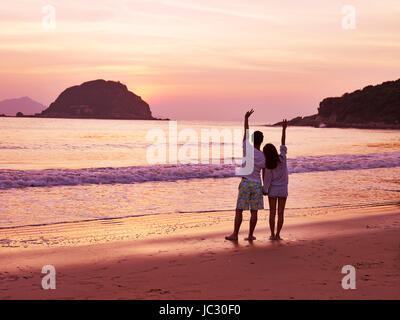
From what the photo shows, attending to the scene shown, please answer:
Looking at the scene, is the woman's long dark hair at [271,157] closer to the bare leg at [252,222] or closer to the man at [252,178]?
the man at [252,178]

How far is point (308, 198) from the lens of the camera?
14945mm

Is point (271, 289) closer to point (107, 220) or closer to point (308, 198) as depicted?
point (107, 220)

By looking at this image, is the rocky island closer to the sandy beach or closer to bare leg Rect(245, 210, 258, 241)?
the sandy beach

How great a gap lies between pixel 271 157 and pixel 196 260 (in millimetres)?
2271

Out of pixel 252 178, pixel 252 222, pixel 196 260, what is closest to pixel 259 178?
pixel 252 178

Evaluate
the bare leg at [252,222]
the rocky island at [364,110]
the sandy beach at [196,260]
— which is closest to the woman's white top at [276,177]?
the bare leg at [252,222]

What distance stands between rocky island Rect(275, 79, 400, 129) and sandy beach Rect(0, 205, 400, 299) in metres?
133

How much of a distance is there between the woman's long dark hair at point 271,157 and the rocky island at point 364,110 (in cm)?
13355

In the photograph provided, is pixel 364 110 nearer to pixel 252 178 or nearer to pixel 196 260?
pixel 252 178

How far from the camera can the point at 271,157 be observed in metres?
8.17

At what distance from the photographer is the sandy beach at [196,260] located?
5.63 metres

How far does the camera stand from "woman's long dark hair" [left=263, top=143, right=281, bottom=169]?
8133 millimetres
